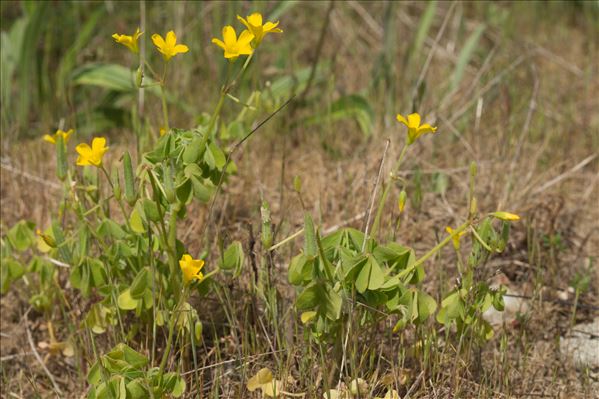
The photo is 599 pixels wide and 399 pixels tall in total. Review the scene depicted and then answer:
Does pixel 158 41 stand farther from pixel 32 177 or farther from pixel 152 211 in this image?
pixel 32 177

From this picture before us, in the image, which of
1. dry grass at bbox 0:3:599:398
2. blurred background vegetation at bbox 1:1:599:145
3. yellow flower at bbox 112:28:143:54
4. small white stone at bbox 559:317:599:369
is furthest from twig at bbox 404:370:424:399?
blurred background vegetation at bbox 1:1:599:145

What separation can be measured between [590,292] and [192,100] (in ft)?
4.83

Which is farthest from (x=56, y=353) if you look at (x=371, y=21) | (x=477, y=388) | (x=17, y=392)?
(x=371, y=21)

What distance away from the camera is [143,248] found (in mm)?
1645

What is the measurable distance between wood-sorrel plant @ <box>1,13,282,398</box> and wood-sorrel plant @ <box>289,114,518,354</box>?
170 millimetres

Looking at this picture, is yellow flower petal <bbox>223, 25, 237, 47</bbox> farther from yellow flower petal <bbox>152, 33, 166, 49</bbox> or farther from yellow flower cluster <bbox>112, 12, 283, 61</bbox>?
yellow flower petal <bbox>152, 33, 166, 49</bbox>

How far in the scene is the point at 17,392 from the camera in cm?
187

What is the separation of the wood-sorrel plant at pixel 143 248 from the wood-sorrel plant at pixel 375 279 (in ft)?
0.56

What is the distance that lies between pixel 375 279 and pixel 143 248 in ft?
1.58

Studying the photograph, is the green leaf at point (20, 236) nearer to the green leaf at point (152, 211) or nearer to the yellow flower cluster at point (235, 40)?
the green leaf at point (152, 211)

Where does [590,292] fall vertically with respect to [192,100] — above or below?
below

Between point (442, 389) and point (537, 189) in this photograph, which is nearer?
point (442, 389)

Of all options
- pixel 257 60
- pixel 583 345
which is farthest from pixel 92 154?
pixel 257 60

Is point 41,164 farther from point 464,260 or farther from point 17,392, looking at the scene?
point 464,260
